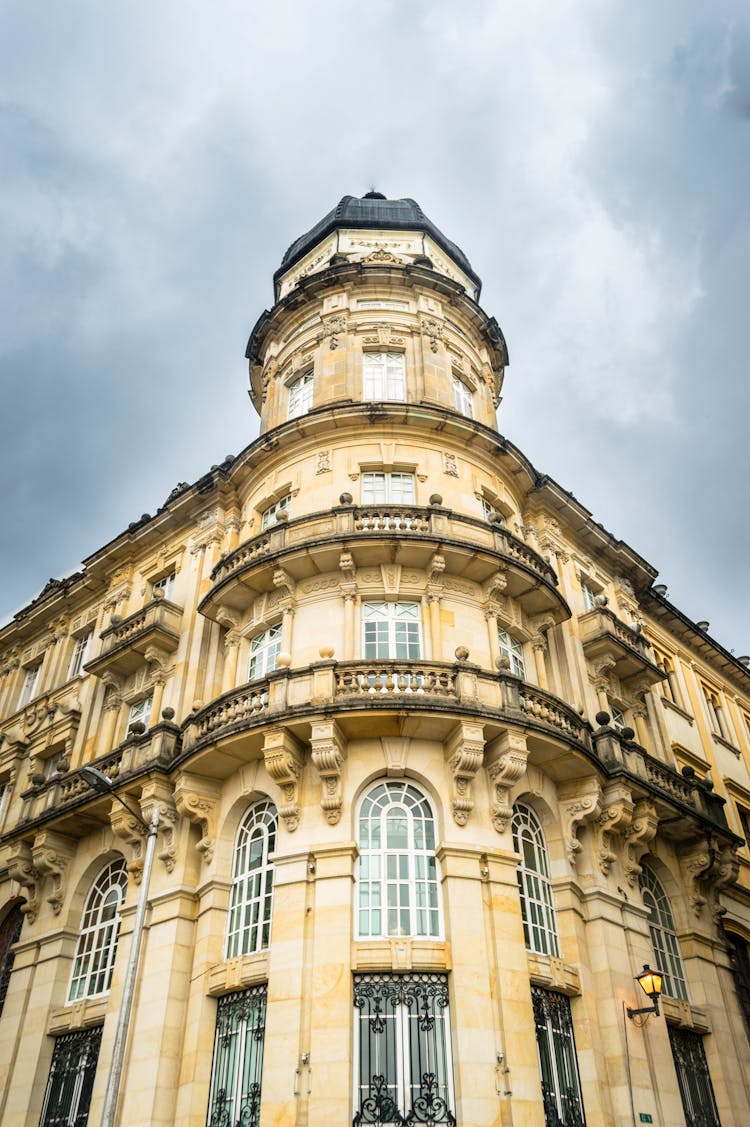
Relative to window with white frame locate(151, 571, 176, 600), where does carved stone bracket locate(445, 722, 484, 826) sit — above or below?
below

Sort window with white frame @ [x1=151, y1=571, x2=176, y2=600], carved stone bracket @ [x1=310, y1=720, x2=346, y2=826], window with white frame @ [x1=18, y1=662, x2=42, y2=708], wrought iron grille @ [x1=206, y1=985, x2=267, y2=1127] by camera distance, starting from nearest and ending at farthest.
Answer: wrought iron grille @ [x1=206, y1=985, x2=267, y2=1127]
carved stone bracket @ [x1=310, y1=720, x2=346, y2=826]
window with white frame @ [x1=151, y1=571, x2=176, y2=600]
window with white frame @ [x1=18, y1=662, x2=42, y2=708]

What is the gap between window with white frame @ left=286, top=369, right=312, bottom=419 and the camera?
29.1 m

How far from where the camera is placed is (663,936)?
2316cm

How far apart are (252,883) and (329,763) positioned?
3583mm

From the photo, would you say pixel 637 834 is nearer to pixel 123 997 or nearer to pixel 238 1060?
pixel 238 1060

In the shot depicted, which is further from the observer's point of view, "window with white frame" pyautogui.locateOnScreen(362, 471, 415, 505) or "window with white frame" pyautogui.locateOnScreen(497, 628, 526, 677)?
"window with white frame" pyautogui.locateOnScreen(362, 471, 415, 505)

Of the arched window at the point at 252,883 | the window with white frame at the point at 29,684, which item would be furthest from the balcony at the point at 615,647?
the window with white frame at the point at 29,684

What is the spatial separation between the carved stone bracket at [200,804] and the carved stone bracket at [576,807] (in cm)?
842

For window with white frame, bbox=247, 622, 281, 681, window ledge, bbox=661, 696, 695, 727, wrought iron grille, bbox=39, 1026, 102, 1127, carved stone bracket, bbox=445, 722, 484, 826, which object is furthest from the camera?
window ledge, bbox=661, 696, 695, 727

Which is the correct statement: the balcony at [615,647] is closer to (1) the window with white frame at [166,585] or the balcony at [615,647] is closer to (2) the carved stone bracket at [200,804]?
(2) the carved stone bracket at [200,804]

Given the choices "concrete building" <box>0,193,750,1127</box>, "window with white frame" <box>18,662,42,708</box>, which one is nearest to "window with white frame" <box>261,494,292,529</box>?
"concrete building" <box>0,193,750,1127</box>

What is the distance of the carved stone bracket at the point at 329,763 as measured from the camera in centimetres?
1870

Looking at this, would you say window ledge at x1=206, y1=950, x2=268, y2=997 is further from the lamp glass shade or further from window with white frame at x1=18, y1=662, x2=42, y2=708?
window with white frame at x1=18, y1=662, x2=42, y2=708

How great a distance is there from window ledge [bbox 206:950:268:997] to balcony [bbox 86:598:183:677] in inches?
402
